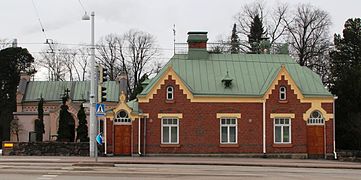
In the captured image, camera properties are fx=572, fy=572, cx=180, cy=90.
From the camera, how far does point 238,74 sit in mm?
41250

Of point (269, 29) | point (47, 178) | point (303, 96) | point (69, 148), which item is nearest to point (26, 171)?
point (47, 178)

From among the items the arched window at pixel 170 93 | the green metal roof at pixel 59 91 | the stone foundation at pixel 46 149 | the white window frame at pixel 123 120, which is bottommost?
the stone foundation at pixel 46 149

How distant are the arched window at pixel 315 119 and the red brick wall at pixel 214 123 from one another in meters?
0.43

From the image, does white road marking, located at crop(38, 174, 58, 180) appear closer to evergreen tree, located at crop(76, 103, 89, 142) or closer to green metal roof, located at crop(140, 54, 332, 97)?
green metal roof, located at crop(140, 54, 332, 97)

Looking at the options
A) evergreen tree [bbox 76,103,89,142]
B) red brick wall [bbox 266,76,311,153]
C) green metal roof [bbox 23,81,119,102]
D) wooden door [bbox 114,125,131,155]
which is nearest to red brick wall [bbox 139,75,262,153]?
red brick wall [bbox 266,76,311,153]

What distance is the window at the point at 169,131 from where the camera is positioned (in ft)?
128

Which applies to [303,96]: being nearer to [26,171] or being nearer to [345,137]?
[345,137]

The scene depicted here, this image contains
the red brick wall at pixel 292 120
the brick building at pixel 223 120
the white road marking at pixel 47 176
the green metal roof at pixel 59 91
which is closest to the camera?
the white road marking at pixel 47 176

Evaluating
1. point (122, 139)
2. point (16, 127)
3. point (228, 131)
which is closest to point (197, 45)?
point (228, 131)

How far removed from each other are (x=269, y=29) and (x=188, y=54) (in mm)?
26494

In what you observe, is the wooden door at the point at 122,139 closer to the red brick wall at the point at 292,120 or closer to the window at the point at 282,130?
the red brick wall at the point at 292,120

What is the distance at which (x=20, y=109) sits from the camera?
63.2m

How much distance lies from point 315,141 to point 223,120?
6538 mm

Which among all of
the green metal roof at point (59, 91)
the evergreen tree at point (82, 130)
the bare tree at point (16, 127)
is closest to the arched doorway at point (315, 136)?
the evergreen tree at point (82, 130)
